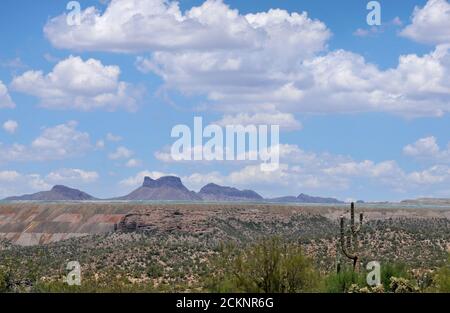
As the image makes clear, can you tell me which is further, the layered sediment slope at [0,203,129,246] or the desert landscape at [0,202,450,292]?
the layered sediment slope at [0,203,129,246]

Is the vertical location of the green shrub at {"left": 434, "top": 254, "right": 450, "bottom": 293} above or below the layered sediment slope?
below

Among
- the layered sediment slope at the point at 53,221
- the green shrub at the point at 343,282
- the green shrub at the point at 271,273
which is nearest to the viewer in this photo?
the green shrub at the point at 271,273

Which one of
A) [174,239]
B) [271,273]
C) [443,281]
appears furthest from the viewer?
[174,239]

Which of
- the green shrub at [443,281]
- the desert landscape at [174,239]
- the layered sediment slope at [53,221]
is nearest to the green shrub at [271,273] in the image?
the desert landscape at [174,239]

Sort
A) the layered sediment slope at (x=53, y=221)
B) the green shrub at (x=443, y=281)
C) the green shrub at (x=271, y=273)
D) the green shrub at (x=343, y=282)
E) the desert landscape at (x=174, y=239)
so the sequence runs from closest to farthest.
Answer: the green shrub at (x=443, y=281) → the green shrub at (x=271, y=273) → the green shrub at (x=343, y=282) → the desert landscape at (x=174, y=239) → the layered sediment slope at (x=53, y=221)

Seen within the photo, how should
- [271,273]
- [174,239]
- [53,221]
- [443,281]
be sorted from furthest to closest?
1. [53,221]
2. [174,239]
3. [271,273]
4. [443,281]

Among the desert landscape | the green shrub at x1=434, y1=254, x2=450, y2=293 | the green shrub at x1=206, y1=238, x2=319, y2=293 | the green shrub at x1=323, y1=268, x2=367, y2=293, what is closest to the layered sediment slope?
the desert landscape

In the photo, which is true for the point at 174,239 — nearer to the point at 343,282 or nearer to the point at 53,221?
the point at 53,221

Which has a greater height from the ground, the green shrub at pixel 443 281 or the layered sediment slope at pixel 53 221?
the layered sediment slope at pixel 53 221

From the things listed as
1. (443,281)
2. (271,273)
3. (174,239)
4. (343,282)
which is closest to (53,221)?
(174,239)

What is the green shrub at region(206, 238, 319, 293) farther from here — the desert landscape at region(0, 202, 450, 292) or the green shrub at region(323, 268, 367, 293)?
the desert landscape at region(0, 202, 450, 292)

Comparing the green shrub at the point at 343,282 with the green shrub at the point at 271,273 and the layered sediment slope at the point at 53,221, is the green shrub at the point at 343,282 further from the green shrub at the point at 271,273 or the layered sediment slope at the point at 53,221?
the layered sediment slope at the point at 53,221
